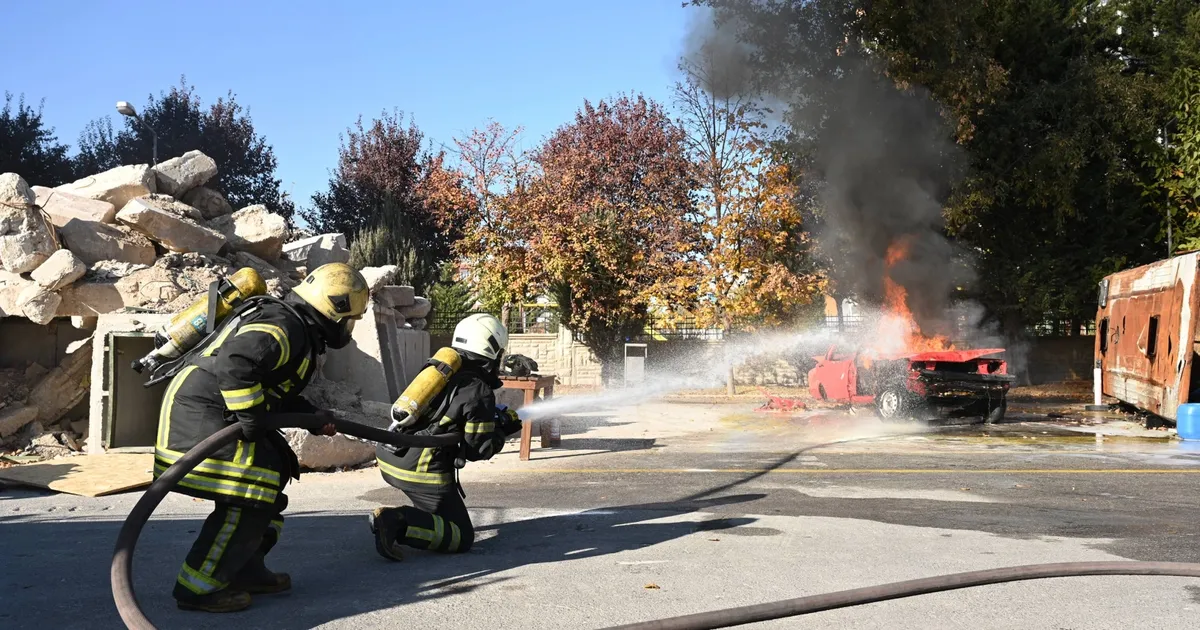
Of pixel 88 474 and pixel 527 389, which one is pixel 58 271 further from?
pixel 527 389

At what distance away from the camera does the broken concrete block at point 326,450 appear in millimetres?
9500

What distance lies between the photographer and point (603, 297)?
25.2 meters

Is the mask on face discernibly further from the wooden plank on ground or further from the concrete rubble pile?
the concrete rubble pile

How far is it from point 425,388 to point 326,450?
14.2 feet

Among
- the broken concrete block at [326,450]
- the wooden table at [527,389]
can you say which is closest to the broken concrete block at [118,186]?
the broken concrete block at [326,450]

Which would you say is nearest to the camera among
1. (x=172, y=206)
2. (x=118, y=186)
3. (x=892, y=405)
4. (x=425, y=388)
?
(x=425, y=388)

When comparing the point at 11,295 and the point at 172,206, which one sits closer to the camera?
the point at 11,295

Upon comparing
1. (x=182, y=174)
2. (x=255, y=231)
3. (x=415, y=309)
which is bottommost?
(x=415, y=309)

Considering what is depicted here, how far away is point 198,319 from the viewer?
5.11 meters

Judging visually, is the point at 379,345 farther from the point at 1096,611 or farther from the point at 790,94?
the point at 790,94

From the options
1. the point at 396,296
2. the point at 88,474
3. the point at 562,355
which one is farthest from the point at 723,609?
the point at 562,355

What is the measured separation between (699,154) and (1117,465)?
50.3ft

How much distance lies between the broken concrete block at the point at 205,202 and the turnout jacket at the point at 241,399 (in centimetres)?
986

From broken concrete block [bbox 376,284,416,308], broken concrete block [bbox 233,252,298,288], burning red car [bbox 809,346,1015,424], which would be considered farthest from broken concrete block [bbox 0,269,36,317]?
burning red car [bbox 809,346,1015,424]
